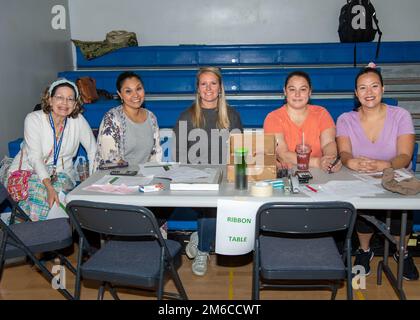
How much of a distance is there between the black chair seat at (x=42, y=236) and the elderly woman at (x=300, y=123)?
4.44ft

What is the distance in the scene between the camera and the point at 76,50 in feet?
18.6

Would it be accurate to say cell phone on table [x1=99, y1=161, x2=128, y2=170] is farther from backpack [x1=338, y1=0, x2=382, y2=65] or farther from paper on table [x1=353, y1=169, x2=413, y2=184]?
backpack [x1=338, y1=0, x2=382, y2=65]

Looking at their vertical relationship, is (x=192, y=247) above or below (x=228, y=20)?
below

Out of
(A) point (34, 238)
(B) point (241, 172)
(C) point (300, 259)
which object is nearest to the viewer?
(C) point (300, 259)

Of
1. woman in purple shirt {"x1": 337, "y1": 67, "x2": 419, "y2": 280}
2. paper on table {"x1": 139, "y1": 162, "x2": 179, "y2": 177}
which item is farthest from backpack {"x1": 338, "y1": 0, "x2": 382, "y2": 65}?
paper on table {"x1": 139, "y1": 162, "x2": 179, "y2": 177}

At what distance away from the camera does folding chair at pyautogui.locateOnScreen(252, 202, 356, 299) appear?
183cm

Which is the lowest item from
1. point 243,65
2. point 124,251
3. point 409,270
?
point 409,270

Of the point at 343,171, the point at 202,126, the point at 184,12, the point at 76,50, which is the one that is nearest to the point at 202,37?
the point at 184,12

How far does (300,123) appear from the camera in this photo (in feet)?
9.33

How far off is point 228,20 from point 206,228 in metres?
3.65

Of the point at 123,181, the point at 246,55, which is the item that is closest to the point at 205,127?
the point at 123,181

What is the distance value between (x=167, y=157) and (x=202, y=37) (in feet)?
8.77

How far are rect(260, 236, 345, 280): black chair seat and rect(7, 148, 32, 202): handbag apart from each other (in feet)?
5.40

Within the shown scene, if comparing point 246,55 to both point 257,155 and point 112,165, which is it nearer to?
point 112,165
